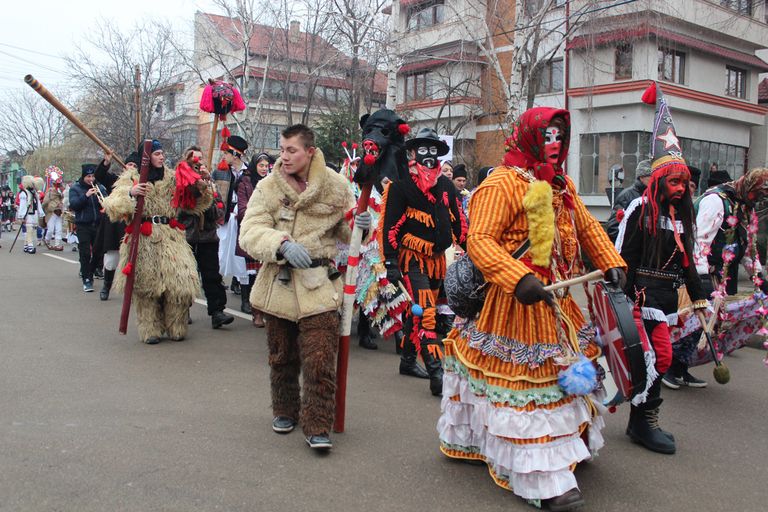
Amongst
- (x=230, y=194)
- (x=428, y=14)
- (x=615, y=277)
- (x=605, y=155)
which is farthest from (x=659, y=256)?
(x=428, y=14)

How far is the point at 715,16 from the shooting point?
27.4m

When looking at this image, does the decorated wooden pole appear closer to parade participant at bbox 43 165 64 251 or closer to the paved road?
the paved road

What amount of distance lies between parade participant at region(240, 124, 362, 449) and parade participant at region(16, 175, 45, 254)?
15803 mm

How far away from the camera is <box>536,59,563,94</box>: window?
91.8ft

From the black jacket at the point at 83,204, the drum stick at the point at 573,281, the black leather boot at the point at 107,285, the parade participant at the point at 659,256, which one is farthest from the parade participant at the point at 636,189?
the black jacket at the point at 83,204

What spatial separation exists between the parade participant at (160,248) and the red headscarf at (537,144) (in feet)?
14.3

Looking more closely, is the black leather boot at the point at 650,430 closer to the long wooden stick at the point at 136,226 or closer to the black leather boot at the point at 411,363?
the black leather boot at the point at 411,363

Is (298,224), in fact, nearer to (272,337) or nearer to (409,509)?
(272,337)

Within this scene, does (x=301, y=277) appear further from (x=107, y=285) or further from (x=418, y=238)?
(x=107, y=285)

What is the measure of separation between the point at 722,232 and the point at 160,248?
5.55 m

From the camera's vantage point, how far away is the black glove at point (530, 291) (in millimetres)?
3338

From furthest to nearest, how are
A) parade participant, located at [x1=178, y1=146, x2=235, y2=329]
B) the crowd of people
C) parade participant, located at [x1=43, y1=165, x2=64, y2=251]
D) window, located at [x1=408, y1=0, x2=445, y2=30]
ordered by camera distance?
window, located at [x1=408, y1=0, x2=445, y2=30] → parade participant, located at [x1=43, y1=165, x2=64, y2=251] → parade participant, located at [x1=178, y1=146, x2=235, y2=329] → the crowd of people

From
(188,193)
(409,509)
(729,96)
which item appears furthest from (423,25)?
(409,509)

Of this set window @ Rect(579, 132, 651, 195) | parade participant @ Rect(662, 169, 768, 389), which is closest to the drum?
parade participant @ Rect(662, 169, 768, 389)
